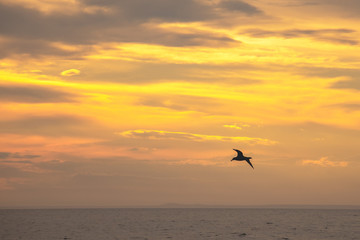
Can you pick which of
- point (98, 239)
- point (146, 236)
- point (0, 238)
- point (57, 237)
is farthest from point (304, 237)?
point (0, 238)

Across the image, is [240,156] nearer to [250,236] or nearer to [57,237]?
[250,236]

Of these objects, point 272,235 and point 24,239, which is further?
point 272,235

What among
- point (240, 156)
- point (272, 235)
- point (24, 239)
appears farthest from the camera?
point (272, 235)

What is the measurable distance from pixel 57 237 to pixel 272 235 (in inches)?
1443

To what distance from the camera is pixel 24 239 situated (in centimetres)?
9162

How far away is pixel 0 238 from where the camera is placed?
94.4m

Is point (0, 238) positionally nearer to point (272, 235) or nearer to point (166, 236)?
point (166, 236)

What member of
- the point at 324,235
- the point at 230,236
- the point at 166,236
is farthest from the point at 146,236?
the point at 324,235

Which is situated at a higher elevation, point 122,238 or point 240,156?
point 240,156

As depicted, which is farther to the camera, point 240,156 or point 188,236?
point 188,236

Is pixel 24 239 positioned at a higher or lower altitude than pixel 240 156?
lower

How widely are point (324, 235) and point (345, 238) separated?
22.8 ft

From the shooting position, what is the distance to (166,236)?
96.2 metres

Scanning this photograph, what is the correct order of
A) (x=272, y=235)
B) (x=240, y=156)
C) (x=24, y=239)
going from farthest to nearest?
1. (x=272, y=235)
2. (x=24, y=239)
3. (x=240, y=156)
